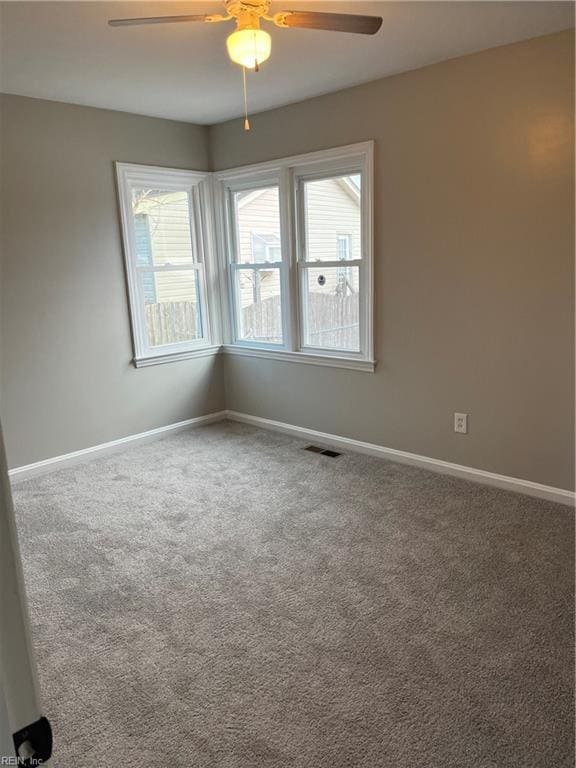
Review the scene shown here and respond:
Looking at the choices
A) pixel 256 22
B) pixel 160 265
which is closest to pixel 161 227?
pixel 160 265

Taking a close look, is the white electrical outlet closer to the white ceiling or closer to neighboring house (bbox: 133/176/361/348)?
neighboring house (bbox: 133/176/361/348)

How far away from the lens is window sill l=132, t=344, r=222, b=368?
4.35 m

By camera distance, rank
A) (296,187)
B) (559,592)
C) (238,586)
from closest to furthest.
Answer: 1. (559,592)
2. (238,586)
3. (296,187)

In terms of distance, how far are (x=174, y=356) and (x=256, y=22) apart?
2801mm

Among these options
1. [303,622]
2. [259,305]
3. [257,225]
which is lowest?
[303,622]

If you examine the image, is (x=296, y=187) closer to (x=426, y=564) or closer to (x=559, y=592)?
(x=426, y=564)

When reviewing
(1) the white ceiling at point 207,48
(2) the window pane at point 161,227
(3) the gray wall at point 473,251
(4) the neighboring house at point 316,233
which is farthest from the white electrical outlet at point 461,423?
(2) the window pane at point 161,227

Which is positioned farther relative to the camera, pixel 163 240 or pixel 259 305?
pixel 259 305

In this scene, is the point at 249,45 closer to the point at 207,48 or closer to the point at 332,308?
the point at 207,48

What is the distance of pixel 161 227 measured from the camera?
4414 mm

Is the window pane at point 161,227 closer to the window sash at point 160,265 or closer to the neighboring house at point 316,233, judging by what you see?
the window sash at point 160,265

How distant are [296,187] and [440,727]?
11.6 ft

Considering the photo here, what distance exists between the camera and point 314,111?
149 inches

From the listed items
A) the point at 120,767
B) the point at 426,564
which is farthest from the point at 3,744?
the point at 426,564
